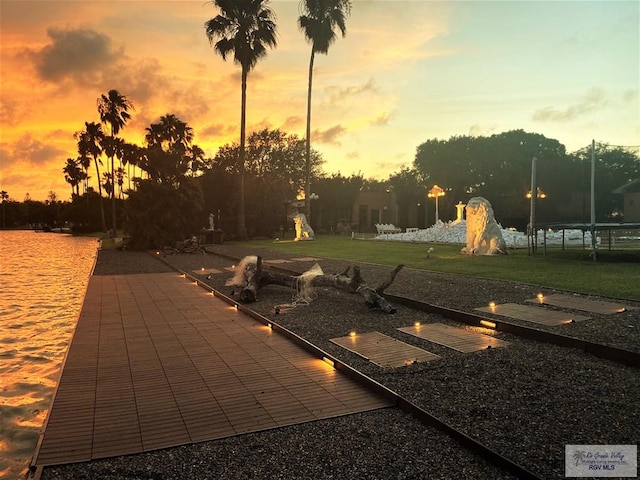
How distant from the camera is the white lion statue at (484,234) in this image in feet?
51.9

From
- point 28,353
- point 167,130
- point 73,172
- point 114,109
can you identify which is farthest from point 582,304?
point 73,172

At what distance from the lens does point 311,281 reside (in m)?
8.31

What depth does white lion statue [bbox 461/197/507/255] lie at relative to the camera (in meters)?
15.8

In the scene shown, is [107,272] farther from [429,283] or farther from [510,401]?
[510,401]

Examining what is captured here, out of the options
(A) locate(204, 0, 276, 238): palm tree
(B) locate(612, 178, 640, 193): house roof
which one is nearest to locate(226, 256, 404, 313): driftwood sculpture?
(B) locate(612, 178, 640, 193): house roof

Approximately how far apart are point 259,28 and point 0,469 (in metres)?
30.1

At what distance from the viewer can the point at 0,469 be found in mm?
2910

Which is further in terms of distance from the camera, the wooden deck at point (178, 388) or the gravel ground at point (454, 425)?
the wooden deck at point (178, 388)

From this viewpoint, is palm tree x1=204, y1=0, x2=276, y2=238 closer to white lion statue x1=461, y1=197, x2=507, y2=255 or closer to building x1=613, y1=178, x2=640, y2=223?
white lion statue x1=461, y1=197, x2=507, y2=255

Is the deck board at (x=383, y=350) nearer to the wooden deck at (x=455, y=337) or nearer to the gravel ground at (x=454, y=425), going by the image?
the gravel ground at (x=454, y=425)

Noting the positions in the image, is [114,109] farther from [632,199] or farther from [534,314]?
[534,314]

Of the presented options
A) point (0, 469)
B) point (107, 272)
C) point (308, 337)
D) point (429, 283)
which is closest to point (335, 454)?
point (0, 469)

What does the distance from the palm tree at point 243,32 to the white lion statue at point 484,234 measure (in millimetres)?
16967

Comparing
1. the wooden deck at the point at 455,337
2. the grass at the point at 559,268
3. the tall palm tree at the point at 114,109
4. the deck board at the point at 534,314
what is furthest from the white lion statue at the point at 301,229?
the tall palm tree at the point at 114,109
